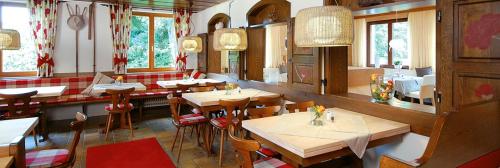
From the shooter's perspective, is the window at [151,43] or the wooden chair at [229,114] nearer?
the wooden chair at [229,114]

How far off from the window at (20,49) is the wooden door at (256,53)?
383cm

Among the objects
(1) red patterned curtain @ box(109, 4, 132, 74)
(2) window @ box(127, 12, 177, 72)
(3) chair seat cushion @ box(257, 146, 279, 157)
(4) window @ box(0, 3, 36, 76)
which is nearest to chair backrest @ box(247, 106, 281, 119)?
(3) chair seat cushion @ box(257, 146, 279, 157)

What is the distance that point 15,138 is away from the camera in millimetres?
2018

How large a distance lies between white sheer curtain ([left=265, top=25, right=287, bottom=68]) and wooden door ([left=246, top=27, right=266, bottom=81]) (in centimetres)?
273

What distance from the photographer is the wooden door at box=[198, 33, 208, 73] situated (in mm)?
6559

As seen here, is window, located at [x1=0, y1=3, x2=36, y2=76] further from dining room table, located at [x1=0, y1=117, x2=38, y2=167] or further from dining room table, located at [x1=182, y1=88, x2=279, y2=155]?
dining room table, located at [x1=0, y1=117, x2=38, y2=167]

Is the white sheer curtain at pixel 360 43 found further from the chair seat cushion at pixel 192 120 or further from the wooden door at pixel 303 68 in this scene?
the chair seat cushion at pixel 192 120

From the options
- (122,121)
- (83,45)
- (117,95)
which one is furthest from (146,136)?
(83,45)

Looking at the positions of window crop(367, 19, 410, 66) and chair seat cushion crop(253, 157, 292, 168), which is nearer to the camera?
chair seat cushion crop(253, 157, 292, 168)

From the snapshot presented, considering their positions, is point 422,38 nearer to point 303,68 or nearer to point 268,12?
point 268,12

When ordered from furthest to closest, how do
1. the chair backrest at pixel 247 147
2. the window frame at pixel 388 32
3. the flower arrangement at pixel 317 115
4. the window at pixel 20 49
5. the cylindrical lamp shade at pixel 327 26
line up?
the window frame at pixel 388 32 → the window at pixel 20 49 → the flower arrangement at pixel 317 115 → the cylindrical lamp shade at pixel 327 26 → the chair backrest at pixel 247 147

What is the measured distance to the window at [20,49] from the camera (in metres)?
5.33

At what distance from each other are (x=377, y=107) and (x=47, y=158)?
2.82m

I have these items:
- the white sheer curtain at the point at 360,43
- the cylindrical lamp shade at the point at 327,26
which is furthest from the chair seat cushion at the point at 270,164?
the white sheer curtain at the point at 360,43
